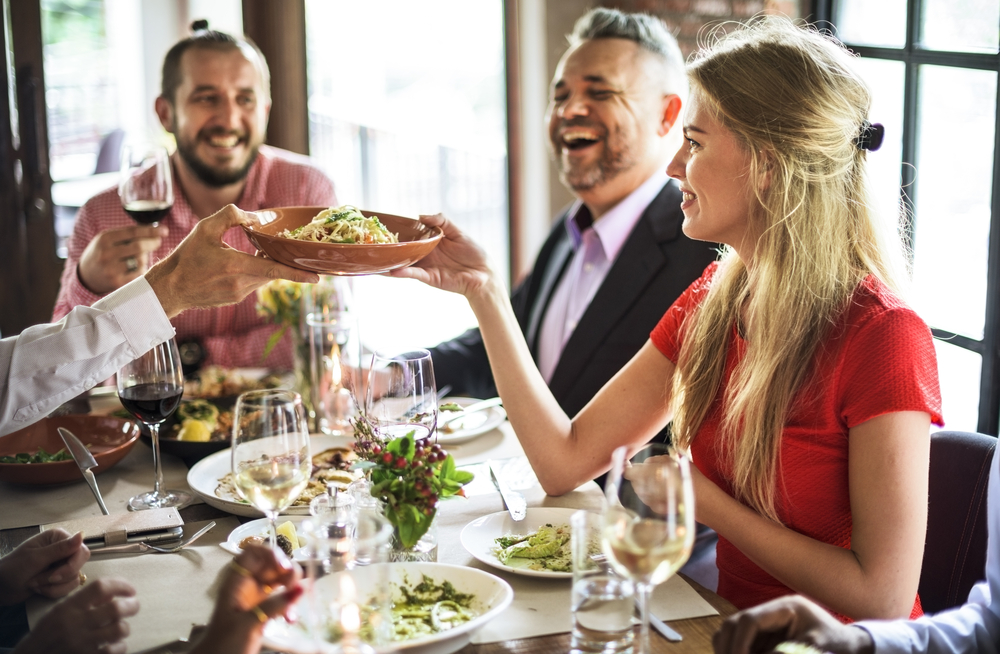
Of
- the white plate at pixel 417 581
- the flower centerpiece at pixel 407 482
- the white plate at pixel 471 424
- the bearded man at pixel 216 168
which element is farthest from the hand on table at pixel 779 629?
the bearded man at pixel 216 168

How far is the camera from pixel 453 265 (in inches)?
69.9

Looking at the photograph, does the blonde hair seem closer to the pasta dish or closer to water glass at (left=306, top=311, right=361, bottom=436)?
the pasta dish

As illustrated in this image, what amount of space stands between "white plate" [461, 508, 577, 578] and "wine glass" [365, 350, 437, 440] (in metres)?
0.16

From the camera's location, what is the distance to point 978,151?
2080 millimetres

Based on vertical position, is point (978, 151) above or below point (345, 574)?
above

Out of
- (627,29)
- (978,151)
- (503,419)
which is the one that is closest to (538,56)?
A: (627,29)

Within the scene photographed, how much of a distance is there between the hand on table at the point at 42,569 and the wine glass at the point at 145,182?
1.11m

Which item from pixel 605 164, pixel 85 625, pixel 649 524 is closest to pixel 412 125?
pixel 605 164

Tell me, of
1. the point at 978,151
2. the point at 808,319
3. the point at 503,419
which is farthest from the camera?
the point at 978,151

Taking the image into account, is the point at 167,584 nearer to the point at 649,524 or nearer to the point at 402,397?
the point at 402,397

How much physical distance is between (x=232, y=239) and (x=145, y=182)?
84 cm

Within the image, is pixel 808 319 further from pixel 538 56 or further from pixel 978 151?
pixel 538 56

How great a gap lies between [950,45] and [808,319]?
1.17 m

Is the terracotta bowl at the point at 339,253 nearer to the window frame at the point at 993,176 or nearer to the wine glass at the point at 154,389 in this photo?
the wine glass at the point at 154,389
